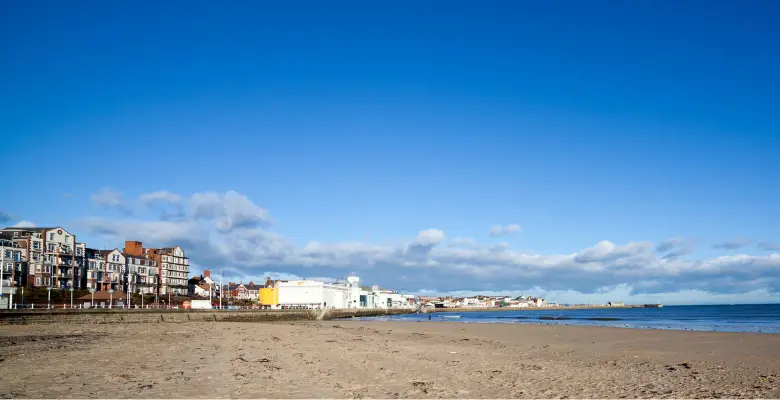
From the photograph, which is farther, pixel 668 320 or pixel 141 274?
pixel 141 274

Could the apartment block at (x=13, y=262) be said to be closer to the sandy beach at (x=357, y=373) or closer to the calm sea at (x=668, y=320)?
the calm sea at (x=668, y=320)

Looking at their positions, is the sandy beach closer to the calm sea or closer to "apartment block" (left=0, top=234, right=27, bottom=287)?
the calm sea

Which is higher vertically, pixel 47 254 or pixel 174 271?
pixel 47 254

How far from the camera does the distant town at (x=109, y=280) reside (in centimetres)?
9594

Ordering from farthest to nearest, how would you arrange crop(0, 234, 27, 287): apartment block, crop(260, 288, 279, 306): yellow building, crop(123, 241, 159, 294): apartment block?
crop(260, 288, 279, 306): yellow building
crop(123, 241, 159, 294): apartment block
crop(0, 234, 27, 287): apartment block

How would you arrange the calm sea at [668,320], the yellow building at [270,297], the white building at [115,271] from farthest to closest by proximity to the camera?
the yellow building at [270,297], the white building at [115,271], the calm sea at [668,320]

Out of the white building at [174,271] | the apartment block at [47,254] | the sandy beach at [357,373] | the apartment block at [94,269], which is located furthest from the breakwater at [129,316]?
the white building at [174,271]

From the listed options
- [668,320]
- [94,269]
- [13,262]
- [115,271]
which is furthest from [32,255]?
[668,320]

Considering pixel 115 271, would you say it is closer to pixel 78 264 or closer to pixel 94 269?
pixel 94 269

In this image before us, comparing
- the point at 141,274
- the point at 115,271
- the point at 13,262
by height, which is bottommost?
the point at 141,274

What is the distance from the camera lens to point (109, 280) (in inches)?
4697

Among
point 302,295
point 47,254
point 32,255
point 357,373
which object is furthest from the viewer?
point 302,295

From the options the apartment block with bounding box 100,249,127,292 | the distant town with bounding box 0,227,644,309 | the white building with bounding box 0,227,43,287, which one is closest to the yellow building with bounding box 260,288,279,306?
the distant town with bounding box 0,227,644,309

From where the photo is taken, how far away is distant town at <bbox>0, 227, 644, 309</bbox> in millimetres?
95938
